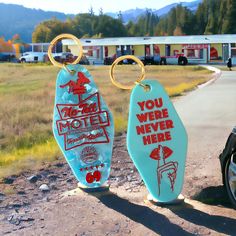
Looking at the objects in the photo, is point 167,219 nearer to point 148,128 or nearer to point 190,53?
point 148,128

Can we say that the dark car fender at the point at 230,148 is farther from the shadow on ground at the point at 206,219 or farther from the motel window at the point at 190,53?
the motel window at the point at 190,53

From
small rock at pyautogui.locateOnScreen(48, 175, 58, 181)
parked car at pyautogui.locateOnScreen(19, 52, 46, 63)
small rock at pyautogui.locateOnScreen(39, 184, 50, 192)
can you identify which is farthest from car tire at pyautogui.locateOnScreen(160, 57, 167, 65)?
small rock at pyautogui.locateOnScreen(39, 184, 50, 192)

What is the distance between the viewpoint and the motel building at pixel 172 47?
198 feet

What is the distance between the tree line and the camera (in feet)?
316

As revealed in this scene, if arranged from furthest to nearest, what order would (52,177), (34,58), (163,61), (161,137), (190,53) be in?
(34,58) → (190,53) → (163,61) → (52,177) → (161,137)

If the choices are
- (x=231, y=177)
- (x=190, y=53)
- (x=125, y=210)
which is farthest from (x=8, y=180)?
(x=190, y=53)

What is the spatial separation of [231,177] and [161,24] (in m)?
125

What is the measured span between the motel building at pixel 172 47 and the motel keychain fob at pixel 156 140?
2162 inches

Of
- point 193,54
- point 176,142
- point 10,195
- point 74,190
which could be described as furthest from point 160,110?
point 193,54

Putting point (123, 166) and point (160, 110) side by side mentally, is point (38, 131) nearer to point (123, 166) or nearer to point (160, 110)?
point (123, 166)

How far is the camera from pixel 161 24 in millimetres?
127312

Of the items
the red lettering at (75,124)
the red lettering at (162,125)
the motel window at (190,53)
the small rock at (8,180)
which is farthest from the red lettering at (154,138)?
the motel window at (190,53)

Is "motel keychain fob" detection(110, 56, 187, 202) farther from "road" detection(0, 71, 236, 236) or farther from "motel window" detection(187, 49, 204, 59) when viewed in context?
"motel window" detection(187, 49, 204, 59)

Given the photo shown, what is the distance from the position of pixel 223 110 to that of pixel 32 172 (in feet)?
26.6
